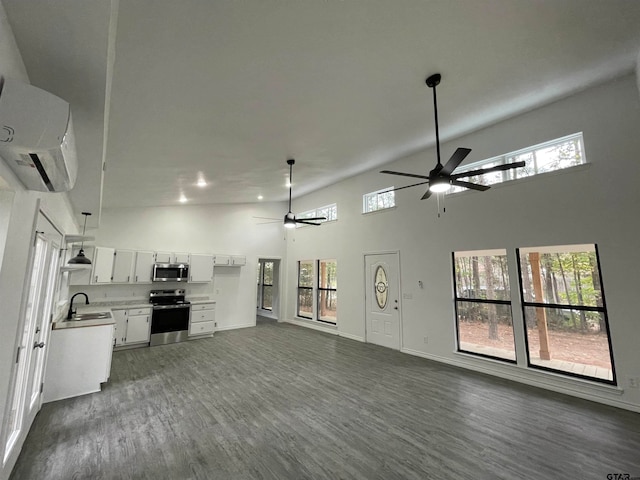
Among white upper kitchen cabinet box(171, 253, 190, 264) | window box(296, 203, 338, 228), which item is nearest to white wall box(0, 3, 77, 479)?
white upper kitchen cabinet box(171, 253, 190, 264)

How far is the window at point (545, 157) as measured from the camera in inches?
149

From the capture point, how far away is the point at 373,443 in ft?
8.33

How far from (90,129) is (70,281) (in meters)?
4.85

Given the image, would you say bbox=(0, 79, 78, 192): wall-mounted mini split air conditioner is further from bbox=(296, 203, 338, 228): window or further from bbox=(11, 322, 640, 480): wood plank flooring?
bbox=(296, 203, 338, 228): window

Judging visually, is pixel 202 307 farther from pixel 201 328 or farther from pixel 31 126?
pixel 31 126

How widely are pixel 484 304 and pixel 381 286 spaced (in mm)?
2045

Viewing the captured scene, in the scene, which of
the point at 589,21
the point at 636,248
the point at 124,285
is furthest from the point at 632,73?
the point at 124,285

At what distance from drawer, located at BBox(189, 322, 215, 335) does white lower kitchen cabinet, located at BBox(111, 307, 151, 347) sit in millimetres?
875

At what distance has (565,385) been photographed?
3.60 m

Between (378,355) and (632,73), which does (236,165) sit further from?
(632,73)

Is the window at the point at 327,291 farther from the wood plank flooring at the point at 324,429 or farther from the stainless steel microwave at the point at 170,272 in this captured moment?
the stainless steel microwave at the point at 170,272

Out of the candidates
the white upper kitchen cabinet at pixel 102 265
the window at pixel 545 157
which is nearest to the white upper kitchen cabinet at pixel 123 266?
the white upper kitchen cabinet at pixel 102 265

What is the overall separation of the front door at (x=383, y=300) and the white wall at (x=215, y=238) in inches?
140

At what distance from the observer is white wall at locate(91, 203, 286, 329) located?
20.7 ft
